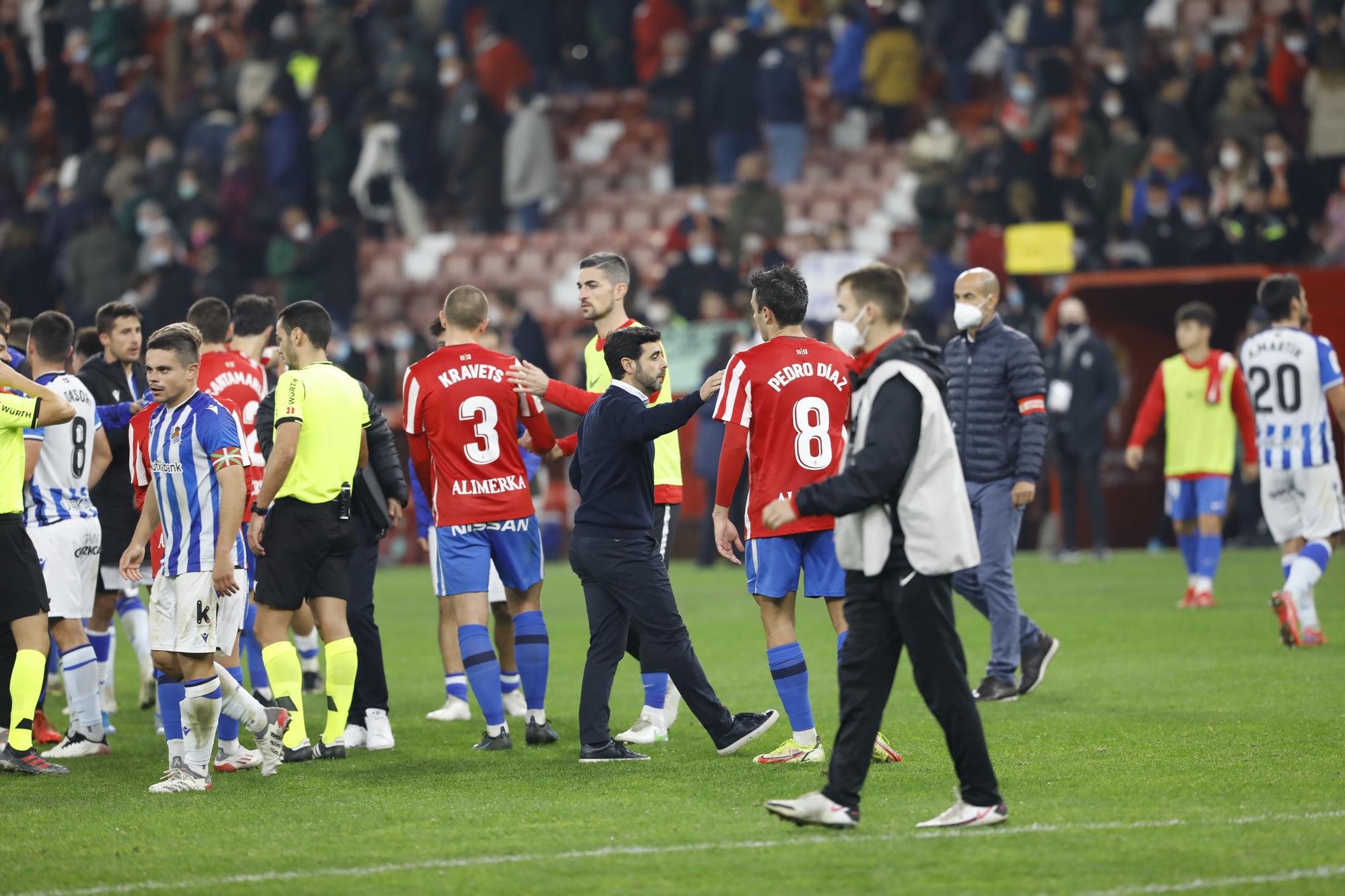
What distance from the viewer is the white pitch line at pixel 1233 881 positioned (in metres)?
5.18

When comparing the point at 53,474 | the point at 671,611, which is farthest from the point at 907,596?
the point at 53,474

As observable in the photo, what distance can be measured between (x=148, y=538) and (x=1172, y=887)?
16.3ft

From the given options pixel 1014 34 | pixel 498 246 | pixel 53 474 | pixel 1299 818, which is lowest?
pixel 1299 818

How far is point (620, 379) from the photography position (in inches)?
317

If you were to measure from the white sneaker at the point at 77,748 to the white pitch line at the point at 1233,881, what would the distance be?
5.54 meters

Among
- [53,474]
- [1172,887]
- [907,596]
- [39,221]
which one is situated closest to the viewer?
[1172,887]

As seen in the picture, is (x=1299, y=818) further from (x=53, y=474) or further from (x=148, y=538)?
(x=53, y=474)

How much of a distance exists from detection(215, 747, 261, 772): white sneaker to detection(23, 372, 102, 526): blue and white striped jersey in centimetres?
163

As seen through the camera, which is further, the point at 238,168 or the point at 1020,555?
the point at 238,168

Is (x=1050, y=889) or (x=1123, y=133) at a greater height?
(x=1123, y=133)

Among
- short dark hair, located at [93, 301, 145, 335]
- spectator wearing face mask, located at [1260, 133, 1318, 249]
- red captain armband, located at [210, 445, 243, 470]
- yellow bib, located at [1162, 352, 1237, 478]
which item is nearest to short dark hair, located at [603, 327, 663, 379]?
red captain armband, located at [210, 445, 243, 470]

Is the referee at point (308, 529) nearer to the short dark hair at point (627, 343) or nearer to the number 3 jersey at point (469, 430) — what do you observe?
the number 3 jersey at point (469, 430)

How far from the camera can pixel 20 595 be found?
8250 millimetres

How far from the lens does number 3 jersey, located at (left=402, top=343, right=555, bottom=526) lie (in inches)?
337
